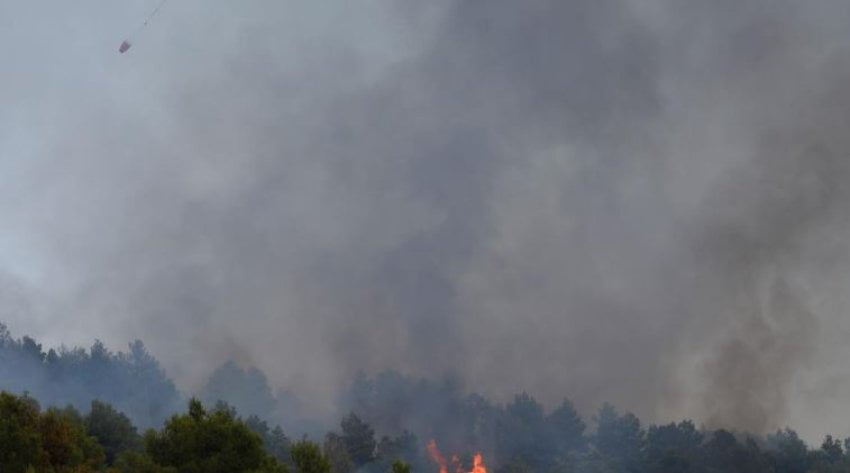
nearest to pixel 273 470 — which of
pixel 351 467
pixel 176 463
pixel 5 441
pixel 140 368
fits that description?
pixel 176 463

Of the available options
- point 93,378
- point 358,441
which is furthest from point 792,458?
point 93,378

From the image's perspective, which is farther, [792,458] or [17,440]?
[792,458]

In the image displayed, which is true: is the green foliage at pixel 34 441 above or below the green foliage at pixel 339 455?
below

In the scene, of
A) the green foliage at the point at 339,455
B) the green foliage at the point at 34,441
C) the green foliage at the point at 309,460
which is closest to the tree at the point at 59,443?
the green foliage at the point at 34,441

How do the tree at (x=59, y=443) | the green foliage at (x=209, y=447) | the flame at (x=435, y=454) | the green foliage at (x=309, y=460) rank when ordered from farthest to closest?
the flame at (x=435, y=454), the green foliage at (x=209, y=447), the tree at (x=59, y=443), the green foliage at (x=309, y=460)

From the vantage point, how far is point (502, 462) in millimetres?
113812

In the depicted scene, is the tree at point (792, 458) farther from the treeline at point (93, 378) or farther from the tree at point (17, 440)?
the tree at point (17, 440)

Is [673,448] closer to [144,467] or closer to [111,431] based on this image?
[111,431]

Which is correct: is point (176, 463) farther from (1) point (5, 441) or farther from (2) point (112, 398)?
(2) point (112, 398)

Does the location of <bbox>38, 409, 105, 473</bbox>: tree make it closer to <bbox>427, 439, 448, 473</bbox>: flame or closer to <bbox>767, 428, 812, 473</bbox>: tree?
<bbox>427, 439, 448, 473</bbox>: flame

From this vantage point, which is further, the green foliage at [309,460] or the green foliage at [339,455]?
the green foliage at [339,455]

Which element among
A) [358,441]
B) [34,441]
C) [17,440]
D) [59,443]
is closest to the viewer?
[17,440]

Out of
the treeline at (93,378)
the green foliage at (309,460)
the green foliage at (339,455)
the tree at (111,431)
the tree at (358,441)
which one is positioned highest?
the treeline at (93,378)

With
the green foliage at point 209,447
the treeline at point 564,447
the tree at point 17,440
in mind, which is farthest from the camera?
the treeline at point 564,447
